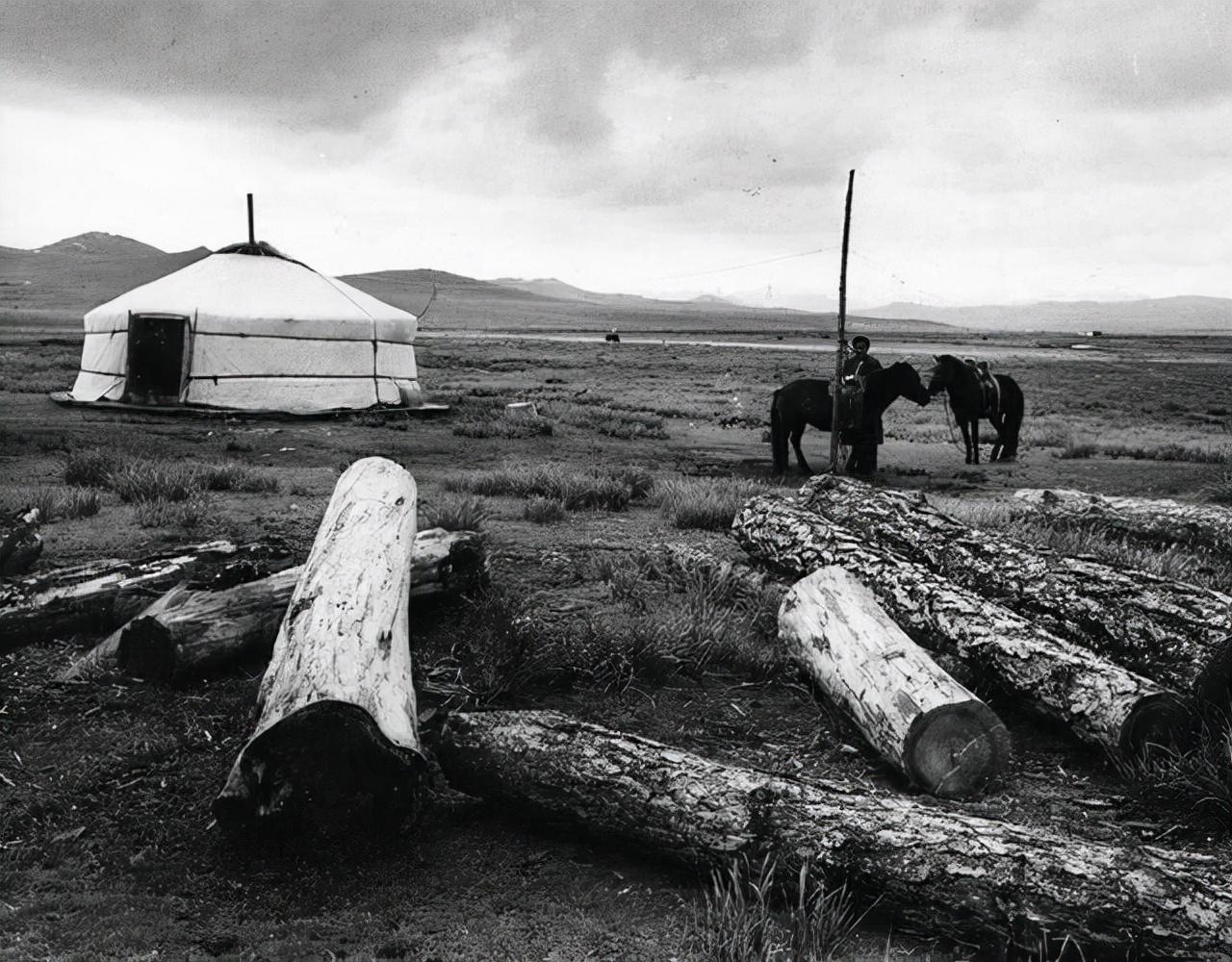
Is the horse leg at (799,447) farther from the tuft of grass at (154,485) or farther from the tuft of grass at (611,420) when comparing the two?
the tuft of grass at (154,485)

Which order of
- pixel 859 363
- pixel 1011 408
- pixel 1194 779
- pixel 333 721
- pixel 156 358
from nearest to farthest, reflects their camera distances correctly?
pixel 333 721 < pixel 1194 779 < pixel 859 363 < pixel 1011 408 < pixel 156 358

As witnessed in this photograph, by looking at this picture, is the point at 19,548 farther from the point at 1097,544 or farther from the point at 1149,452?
the point at 1149,452

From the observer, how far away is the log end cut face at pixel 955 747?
Answer: 154 inches

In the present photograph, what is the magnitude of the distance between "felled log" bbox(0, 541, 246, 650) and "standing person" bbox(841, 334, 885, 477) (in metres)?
8.05

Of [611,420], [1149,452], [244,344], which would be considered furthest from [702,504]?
[244,344]

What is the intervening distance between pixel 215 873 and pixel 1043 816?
300 cm

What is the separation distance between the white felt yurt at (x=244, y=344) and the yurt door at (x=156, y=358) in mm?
16

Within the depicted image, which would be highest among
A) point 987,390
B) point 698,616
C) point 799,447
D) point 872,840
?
point 987,390

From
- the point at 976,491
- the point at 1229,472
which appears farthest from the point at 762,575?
the point at 1229,472

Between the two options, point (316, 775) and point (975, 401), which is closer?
point (316, 775)

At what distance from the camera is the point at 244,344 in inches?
670

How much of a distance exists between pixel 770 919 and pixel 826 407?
946cm

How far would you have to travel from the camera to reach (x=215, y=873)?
333cm

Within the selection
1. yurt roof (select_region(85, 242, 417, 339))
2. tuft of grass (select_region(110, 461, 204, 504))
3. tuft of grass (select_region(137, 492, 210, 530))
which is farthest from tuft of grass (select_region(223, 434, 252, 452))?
tuft of grass (select_region(137, 492, 210, 530))
